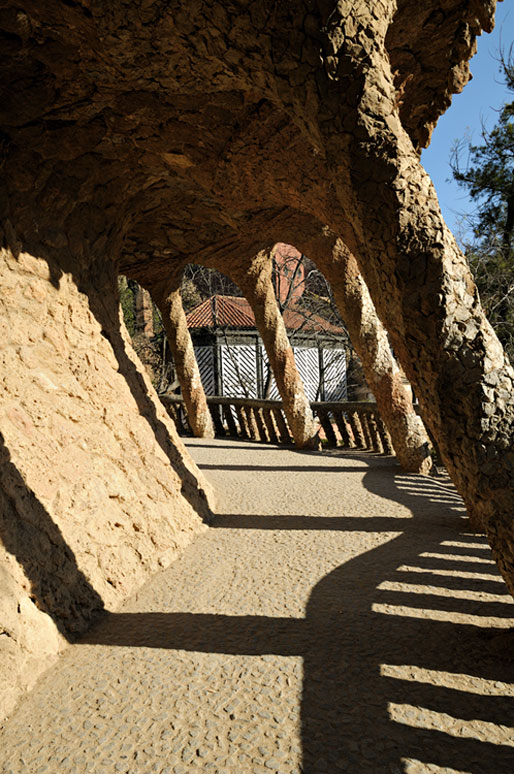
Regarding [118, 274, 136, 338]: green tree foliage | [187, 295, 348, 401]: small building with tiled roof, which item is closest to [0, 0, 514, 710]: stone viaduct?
[118, 274, 136, 338]: green tree foliage

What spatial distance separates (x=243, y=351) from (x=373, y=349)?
999 cm

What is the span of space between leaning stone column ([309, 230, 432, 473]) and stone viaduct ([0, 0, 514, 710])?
5.58ft

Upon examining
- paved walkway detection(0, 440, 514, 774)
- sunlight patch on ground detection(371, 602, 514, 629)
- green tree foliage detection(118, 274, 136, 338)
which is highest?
green tree foliage detection(118, 274, 136, 338)

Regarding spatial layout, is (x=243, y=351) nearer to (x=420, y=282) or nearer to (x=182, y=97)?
(x=182, y=97)

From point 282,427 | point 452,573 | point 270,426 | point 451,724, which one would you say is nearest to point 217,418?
point 270,426

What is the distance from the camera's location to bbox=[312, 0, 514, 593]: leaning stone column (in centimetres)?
205

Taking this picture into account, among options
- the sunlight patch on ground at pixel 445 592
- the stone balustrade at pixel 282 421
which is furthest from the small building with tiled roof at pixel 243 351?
the sunlight patch on ground at pixel 445 592

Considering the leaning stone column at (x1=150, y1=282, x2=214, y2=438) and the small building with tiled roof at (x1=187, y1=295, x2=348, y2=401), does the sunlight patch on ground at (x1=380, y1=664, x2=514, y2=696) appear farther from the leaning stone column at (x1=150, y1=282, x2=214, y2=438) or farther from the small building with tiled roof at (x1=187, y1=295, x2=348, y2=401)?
the small building with tiled roof at (x1=187, y1=295, x2=348, y2=401)

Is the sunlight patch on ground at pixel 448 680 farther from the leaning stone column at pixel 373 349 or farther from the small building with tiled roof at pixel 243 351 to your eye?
the small building with tiled roof at pixel 243 351

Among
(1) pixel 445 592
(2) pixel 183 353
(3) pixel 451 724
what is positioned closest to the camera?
(3) pixel 451 724

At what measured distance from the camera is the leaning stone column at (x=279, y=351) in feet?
26.4

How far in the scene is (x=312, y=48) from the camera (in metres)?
2.35

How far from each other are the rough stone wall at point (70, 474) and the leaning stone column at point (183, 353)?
442cm

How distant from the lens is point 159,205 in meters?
5.35
